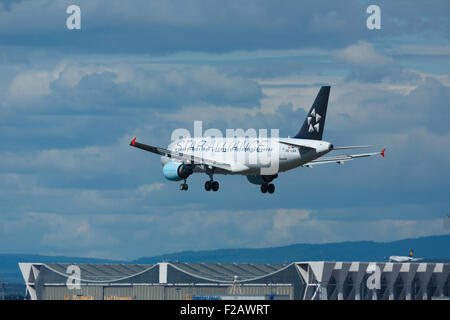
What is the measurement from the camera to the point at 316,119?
3947 inches

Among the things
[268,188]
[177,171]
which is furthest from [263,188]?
[177,171]

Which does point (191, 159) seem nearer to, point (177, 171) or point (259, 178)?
point (177, 171)

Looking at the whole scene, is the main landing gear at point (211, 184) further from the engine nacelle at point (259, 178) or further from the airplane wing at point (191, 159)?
the engine nacelle at point (259, 178)

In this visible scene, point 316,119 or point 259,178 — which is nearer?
point 316,119

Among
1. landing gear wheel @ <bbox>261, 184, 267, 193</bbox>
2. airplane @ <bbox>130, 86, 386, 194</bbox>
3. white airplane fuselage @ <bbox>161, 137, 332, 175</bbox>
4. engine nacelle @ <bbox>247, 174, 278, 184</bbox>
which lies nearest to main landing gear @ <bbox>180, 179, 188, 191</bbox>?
airplane @ <bbox>130, 86, 386, 194</bbox>

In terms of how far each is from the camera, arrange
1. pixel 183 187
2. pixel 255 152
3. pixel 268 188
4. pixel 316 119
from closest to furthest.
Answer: pixel 316 119 < pixel 255 152 < pixel 183 187 < pixel 268 188

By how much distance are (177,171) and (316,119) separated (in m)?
17.4

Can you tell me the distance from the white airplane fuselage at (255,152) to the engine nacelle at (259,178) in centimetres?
466

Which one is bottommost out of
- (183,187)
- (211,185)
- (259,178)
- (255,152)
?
(183,187)

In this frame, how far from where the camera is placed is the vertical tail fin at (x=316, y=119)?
328 feet

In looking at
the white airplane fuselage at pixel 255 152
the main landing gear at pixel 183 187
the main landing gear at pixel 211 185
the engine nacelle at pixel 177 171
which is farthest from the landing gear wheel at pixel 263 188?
the main landing gear at pixel 183 187

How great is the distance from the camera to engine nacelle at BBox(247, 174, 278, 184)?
352ft
